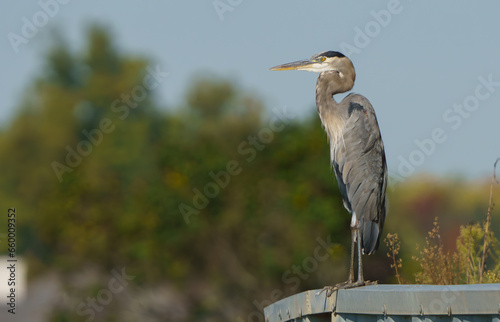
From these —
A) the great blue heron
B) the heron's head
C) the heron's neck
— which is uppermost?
the heron's head

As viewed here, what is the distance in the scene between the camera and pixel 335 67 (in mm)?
7691

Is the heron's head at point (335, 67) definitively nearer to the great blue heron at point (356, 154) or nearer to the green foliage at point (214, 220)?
the great blue heron at point (356, 154)

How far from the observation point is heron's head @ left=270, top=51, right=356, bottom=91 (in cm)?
764

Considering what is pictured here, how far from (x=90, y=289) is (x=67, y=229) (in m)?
2.00

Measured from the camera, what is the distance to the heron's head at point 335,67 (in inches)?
301

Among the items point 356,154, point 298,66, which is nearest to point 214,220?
point 298,66

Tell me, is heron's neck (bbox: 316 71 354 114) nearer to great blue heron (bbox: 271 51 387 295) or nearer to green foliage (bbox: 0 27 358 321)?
great blue heron (bbox: 271 51 387 295)

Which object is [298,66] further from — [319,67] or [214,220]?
[214,220]

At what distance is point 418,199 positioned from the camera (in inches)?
620

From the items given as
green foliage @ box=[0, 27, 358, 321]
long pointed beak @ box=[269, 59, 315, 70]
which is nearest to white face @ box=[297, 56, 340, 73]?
long pointed beak @ box=[269, 59, 315, 70]

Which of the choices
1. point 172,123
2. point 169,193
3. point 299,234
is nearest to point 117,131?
point 172,123

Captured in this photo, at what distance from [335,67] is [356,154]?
853 mm

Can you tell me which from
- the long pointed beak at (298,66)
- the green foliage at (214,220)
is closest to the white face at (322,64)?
the long pointed beak at (298,66)

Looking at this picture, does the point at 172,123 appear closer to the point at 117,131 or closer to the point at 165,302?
the point at 117,131
